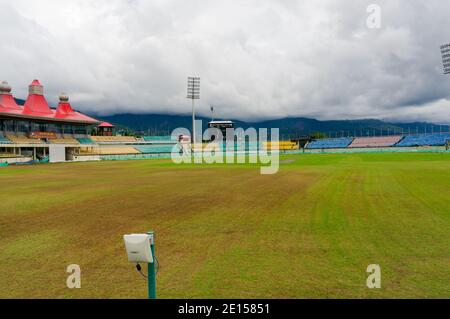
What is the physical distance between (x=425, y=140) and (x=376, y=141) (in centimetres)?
1822

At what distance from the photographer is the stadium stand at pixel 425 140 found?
328ft

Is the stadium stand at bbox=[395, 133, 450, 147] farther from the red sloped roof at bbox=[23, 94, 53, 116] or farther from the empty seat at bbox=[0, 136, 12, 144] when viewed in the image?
the empty seat at bbox=[0, 136, 12, 144]

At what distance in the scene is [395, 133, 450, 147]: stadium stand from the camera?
328 feet

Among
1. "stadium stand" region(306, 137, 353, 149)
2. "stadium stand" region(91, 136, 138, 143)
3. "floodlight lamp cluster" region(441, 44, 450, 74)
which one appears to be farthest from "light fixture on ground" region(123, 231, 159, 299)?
"stadium stand" region(306, 137, 353, 149)

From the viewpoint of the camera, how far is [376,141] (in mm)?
122438

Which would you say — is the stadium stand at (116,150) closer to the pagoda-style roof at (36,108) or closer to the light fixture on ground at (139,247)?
the pagoda-style roof at (36,108)

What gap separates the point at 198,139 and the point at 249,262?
142262 mm

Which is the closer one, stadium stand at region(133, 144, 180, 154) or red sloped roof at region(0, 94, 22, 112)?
red sloped roof at region(0, 94, 22, 112)

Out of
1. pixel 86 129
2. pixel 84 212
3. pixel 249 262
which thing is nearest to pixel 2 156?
pixel 86 129

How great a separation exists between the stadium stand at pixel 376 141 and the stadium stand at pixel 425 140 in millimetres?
3286

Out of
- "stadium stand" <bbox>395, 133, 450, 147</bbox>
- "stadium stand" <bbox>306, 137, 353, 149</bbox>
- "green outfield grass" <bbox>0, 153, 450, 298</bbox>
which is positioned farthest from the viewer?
"stadium stand" <bbox>306, 137, 353, 149</bbox>

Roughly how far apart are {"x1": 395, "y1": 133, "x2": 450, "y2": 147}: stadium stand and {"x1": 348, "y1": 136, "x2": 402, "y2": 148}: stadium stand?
10.8 feet

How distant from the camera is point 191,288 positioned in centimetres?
620
